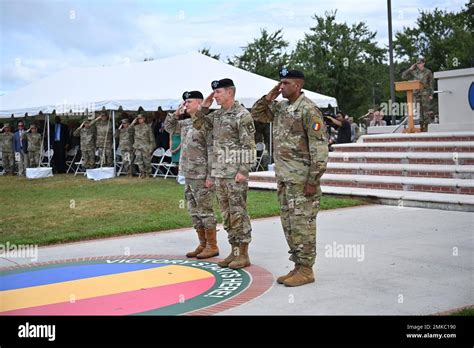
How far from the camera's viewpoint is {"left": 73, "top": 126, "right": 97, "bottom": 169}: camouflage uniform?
21.3 metres

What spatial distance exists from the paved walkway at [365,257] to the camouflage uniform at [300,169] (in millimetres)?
505

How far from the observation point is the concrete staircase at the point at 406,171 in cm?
1198

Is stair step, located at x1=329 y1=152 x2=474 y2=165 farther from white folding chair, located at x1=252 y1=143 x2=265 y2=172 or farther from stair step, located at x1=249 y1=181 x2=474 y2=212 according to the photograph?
white folding chair, located at x1=252 y1=143 x2=265 y2=172

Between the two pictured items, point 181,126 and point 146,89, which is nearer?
point 181,126

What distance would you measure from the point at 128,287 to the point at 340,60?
31906 mm

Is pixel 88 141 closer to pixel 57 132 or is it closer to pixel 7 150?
pixel 57 132

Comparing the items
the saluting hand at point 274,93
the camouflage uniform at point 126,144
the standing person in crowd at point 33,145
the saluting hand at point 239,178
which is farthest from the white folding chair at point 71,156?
the saluting hand at point 274,93

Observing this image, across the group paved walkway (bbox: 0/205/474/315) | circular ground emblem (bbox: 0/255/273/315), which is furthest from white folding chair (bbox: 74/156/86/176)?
circular ground emblem (bbox: 0/255/273/315)

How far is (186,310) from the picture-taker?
5609mm

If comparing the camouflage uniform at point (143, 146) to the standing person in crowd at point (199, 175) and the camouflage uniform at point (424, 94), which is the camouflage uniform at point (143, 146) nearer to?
the camouflage uniform at point (424, 94)

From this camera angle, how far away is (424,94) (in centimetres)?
1705

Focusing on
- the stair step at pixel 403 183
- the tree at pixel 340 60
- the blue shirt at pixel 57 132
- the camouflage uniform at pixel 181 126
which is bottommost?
the stair step at pixel 403 183

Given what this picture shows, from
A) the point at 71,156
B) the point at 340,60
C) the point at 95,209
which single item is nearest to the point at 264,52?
the point at 340,60

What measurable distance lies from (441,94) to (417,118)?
1.78 meters
